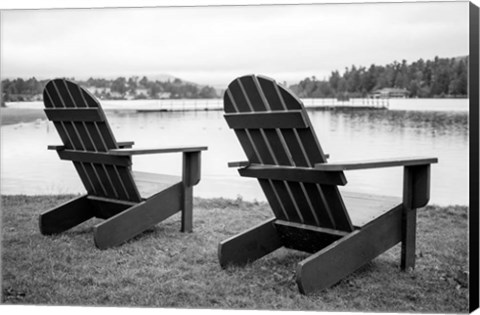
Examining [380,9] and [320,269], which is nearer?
[320,269]

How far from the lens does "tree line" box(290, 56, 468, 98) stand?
356 centimetres

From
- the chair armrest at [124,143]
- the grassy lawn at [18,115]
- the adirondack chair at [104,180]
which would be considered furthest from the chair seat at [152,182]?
the grassy lawn at [18,115]

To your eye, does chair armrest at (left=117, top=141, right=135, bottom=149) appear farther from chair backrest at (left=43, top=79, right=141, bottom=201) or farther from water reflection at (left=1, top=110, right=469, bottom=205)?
chair backrest at (left=43, top=79, right=141, bottom=201)

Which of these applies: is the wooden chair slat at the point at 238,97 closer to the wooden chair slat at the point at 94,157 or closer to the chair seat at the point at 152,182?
the wooden chair slat at the point at 94,157

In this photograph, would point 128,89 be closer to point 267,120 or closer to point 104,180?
point 104,180

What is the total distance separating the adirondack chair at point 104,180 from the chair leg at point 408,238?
1.53 metres

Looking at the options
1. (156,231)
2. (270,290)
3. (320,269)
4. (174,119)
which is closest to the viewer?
(320,269)

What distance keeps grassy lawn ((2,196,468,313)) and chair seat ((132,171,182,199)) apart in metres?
0.33

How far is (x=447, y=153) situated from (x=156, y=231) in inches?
80.2

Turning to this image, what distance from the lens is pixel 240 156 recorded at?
397 centimetres

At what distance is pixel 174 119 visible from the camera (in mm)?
4820

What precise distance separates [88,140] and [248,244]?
1.35 metres

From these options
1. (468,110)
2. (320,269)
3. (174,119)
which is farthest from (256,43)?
(320,269)

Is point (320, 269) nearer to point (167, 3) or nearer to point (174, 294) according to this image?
point (174, 294)
